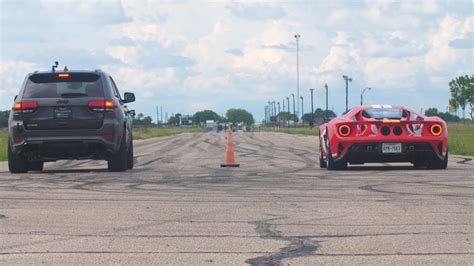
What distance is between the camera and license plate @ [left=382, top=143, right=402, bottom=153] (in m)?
15.7

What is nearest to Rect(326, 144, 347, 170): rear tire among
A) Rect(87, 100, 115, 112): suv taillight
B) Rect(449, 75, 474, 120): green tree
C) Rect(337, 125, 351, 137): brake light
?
Rect(337, 125, 351, 137): brake light

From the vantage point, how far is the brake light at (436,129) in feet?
51.8

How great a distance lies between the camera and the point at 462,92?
12012 centimetres

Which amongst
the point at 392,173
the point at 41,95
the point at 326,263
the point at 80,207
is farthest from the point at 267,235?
the point at 41,95

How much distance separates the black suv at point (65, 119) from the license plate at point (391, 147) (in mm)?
4588

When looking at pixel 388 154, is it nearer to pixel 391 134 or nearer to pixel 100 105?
pixel 391 134

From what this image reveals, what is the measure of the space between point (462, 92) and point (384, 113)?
4231 inches

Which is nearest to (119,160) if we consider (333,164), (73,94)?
(73,94)

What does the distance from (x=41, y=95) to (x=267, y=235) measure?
8.63 m

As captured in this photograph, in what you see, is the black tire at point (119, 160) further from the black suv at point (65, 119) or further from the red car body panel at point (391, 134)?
the red car body panel at point (391, 134)

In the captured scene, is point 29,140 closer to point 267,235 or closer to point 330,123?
point 330,123

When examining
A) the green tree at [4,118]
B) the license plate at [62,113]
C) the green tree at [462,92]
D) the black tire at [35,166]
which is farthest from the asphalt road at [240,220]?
the green tree at [462,92]

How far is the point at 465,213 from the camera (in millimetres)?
9289

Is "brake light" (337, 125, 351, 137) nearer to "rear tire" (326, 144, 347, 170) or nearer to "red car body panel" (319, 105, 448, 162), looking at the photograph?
"red car body panel" (319, 105, 448, 162)
